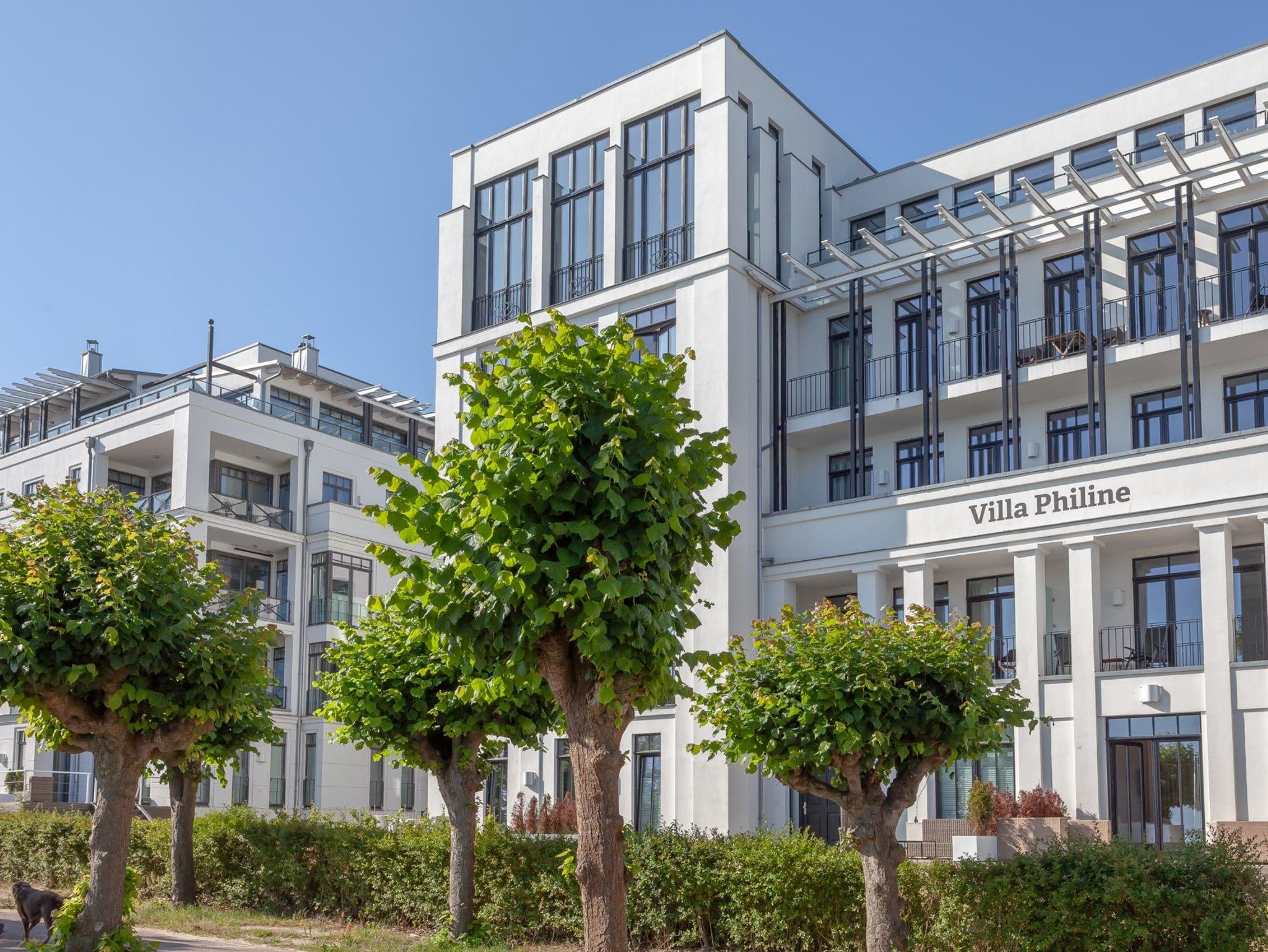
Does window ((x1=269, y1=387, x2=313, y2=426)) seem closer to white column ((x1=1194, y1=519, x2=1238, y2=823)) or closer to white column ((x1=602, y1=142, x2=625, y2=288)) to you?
white column ((x1=602, y1=142, x2=625, y2=288))

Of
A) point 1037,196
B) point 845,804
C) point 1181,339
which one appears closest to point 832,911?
point 845,804

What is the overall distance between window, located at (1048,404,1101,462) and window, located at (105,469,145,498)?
104 ft

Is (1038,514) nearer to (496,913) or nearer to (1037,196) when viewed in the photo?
(1037,196)

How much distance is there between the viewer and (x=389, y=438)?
2124 inches

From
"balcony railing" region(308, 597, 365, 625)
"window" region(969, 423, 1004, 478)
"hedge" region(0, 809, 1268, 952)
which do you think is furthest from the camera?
"balcony railing" region(308, 597, 365, 625)

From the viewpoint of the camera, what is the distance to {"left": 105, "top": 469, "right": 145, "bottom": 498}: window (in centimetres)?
4725

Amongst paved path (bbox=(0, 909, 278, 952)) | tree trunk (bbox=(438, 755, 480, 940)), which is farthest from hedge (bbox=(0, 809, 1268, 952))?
paved path (bbox=(0, 909, 278, 952))

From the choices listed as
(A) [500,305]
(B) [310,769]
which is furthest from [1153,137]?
(B) [310,769]

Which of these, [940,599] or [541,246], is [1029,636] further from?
[541,246]

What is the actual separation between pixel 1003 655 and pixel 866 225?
11512mm

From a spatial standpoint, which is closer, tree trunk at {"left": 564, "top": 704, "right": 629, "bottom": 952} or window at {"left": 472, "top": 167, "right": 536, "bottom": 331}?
tree trunk at {"left": 564, "top": 704, "right": 629, "bottom": 952}

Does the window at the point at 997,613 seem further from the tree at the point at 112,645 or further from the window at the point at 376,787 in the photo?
the window at the point at 376,787

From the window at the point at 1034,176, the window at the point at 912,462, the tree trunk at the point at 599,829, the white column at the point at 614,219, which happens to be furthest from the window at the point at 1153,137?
the tree trunk at the point at 599,829

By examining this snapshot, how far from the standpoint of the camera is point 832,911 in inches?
637
